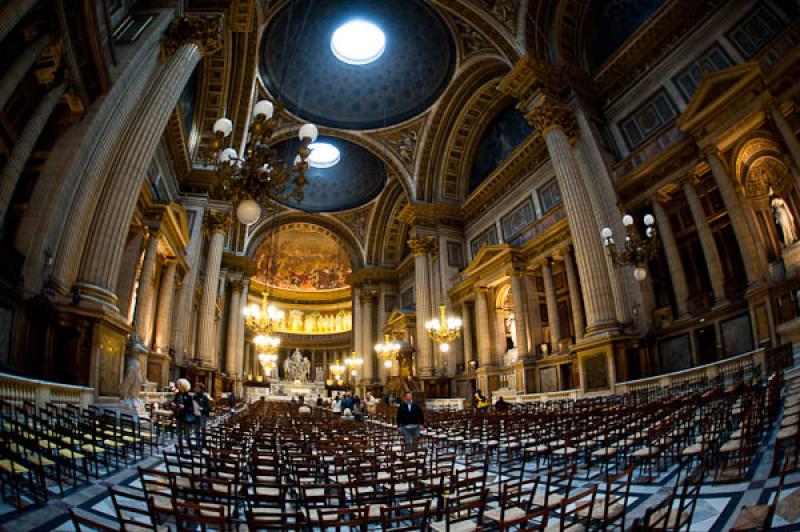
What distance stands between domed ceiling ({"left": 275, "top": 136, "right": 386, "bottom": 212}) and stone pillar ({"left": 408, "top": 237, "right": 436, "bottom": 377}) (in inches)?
328

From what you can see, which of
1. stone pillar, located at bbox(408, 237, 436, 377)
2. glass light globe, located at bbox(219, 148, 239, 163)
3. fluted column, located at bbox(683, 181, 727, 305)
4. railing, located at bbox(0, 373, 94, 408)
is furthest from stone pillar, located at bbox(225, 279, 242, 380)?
fluted column, located at bbox(683, 181, 727, 305)

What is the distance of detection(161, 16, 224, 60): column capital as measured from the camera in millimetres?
9648

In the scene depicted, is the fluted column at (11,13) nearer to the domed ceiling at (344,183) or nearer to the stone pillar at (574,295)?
the stone pillar at (574,295)

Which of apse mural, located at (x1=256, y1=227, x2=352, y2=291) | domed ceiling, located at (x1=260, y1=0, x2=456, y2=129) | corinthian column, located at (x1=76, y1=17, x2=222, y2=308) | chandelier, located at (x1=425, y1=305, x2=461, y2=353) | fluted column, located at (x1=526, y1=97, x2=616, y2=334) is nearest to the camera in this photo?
corinthian column, located at (x1=76, y1=17, x2=222, y2=308)

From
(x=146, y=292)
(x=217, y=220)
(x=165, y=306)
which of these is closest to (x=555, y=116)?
(x=217, y=220)

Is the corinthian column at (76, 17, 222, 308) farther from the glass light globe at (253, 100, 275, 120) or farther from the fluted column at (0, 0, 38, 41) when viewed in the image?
the glass light globe at (253, 100, 275, 120)

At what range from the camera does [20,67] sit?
663 cm

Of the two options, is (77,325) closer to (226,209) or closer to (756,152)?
(226,209)

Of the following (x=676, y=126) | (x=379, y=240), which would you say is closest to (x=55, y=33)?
(x=676, y=126)

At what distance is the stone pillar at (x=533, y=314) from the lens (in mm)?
18453

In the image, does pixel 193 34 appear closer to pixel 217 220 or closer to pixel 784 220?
pixel 217 220

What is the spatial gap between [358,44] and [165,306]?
17510mm

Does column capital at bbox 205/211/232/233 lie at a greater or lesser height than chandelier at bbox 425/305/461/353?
greater

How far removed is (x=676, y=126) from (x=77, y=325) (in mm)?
15131
